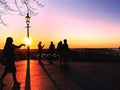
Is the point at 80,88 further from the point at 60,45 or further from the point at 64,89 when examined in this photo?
the point at 60,45

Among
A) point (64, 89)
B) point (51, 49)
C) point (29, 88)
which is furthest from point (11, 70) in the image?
point (51, 49)

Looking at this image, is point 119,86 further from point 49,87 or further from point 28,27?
point 28,27

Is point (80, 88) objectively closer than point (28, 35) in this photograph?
Yes

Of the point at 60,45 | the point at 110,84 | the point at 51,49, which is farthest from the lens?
the point at 51,49

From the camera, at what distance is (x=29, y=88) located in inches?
535

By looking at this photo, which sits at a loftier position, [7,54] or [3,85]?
[7,54]

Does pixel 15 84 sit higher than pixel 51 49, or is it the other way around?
pixel 51 49

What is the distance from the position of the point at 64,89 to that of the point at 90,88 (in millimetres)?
1023

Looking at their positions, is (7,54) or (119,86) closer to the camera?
(119,86)

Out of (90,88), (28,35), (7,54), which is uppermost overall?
(28,35)

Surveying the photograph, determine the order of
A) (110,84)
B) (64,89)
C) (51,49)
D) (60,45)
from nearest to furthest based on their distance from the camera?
(64,89) < (110,84) < (60,45) < (51,49)

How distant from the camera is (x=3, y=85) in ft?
48.1

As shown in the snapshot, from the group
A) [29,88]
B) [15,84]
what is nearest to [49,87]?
[29,88]

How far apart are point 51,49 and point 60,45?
202 inches
